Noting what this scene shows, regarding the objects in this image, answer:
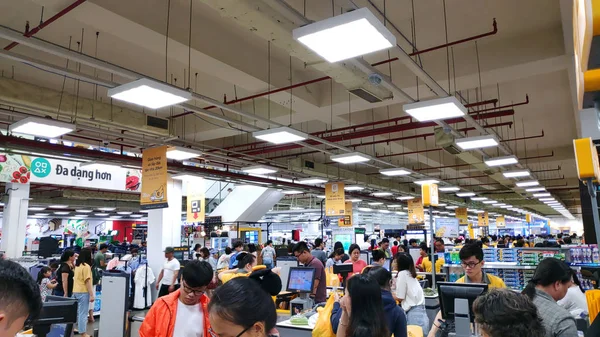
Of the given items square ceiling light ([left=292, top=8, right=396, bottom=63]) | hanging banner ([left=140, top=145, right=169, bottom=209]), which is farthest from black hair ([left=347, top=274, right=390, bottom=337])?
hanging banner ([left=140, top=145, right=169, bottom=209])

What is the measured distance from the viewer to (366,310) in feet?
8.64

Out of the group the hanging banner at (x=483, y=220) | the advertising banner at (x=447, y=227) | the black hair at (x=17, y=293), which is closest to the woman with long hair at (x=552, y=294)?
the black hair at (x=17, y=293)

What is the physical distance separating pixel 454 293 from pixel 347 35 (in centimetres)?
239

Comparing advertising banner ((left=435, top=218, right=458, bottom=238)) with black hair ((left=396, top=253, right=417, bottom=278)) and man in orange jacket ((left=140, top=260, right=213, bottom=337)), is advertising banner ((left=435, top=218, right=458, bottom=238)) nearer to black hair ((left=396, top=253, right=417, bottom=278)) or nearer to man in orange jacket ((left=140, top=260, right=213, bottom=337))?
black hair ((left=396, top=253, right=417, bottom=278))

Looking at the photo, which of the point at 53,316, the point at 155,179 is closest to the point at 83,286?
the point at 155,179

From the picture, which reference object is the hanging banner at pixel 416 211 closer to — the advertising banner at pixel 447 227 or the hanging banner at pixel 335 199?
the hanging banner at pixel 335 199

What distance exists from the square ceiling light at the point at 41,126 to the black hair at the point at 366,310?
603cm

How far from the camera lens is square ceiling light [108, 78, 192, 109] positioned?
16.9ft

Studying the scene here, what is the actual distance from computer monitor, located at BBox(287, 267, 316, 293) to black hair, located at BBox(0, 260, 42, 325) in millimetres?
4556

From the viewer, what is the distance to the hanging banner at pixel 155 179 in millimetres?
9281

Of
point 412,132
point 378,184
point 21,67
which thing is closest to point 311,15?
point 21,67

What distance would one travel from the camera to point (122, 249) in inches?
715

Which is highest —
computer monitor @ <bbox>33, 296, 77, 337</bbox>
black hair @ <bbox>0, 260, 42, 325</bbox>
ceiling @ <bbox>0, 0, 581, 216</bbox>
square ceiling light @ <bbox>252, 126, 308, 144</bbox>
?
ceiling @ <bbox>0, 0, 581, 216</bbox>

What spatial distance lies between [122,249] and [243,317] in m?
18.2
